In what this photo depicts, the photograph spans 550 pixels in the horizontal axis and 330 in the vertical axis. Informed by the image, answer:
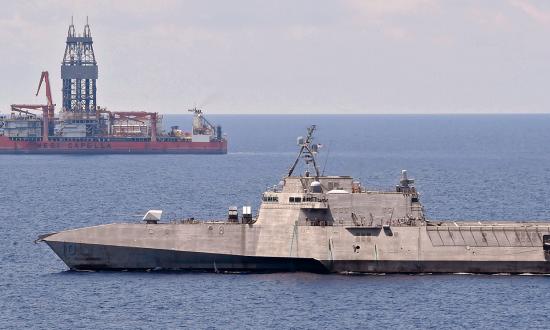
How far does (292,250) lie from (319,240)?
168cm

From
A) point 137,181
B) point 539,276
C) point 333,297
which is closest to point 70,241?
point 333,297

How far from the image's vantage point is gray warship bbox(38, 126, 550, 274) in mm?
77188

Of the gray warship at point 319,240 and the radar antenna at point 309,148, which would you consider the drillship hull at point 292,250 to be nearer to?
the gray warship at point 319,240

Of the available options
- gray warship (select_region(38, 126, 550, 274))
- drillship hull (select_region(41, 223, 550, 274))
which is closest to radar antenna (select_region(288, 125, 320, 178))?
gray warship (select_region(38, 126, 550, 274))

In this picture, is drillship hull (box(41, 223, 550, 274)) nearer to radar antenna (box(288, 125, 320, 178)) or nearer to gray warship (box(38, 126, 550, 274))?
gray warship (box(38, 126, 550, 274))

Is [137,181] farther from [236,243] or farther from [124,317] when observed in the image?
[124,317]

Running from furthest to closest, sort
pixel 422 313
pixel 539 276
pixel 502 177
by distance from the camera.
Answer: pixel 502 177 → pixel 539 276 → pixel 422 313

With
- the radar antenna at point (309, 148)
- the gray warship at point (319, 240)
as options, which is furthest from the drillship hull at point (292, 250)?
the radar antenna at point (309, 148)

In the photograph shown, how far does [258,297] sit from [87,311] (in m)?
9.17

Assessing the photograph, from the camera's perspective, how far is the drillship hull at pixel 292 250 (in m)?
77.1

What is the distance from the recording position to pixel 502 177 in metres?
152

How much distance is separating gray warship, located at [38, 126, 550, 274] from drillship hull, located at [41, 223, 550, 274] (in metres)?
0.06

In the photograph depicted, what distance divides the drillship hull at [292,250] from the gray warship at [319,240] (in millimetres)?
58

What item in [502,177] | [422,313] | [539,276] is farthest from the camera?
[502,177]
